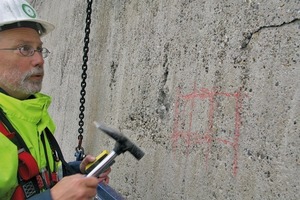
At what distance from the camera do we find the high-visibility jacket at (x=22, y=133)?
5.70 ft

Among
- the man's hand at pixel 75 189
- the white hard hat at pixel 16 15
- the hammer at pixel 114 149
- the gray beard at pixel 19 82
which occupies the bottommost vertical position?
the man's hand at pixel 75 189

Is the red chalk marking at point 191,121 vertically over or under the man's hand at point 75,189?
over

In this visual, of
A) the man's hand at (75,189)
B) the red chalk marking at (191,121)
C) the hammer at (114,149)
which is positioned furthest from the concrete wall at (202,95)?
the man's hand at (75,189)

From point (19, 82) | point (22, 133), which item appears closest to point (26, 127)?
point (22, 133)

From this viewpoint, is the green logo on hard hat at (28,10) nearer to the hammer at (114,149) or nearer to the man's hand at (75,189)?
the hammer at (114,149)

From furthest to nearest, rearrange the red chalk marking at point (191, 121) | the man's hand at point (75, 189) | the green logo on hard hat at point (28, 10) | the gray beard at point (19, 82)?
the green logo on hard hat at point (28, 10) → the gray beard at point (19, 82) → the red chalk marking at point (191, 121) → the man's hand at point (75, 189)

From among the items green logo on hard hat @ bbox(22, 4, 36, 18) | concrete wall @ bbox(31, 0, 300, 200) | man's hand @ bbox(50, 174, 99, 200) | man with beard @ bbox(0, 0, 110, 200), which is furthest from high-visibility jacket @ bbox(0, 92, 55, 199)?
concrete wall @ bbox(31, 0, 300, 200)

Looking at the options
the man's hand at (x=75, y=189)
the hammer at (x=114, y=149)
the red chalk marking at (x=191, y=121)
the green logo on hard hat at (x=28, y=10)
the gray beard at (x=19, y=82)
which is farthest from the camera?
the green logo on hard hat at (x=28, y=10)

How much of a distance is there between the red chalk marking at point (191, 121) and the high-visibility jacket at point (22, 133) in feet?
2.35

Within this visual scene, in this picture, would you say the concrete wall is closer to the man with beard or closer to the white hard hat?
the man with beard

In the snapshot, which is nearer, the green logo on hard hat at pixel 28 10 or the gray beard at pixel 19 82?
the gray beard at pixel 19 82

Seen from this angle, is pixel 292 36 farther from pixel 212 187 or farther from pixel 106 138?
pixel 106 138

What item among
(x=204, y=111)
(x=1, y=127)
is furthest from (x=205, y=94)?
(x=1, y=127)

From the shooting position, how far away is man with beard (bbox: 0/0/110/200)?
174 centimetres
